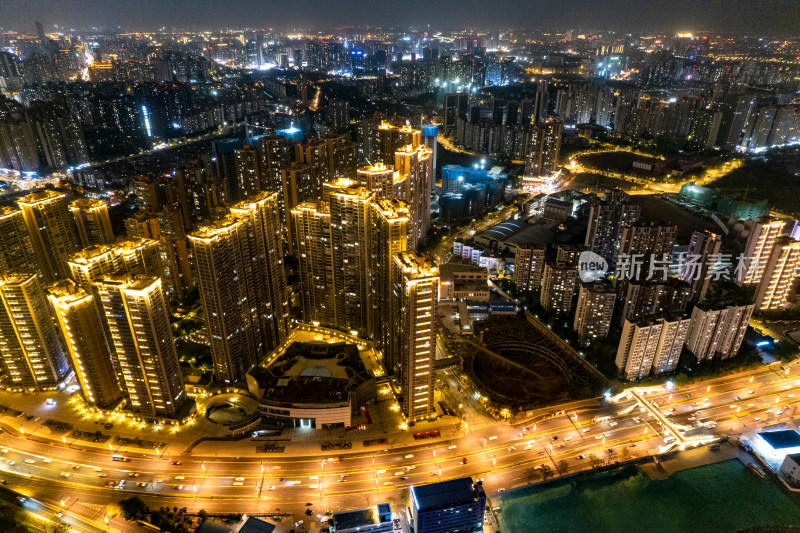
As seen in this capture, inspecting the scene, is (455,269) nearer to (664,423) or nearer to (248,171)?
(664,423)

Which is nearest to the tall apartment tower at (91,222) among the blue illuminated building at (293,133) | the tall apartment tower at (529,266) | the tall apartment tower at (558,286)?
the tall apartment tower at (529,266)

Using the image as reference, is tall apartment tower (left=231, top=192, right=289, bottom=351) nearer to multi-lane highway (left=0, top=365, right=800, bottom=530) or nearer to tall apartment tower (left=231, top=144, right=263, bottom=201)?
multi-lane highway (left=0, top=365, right=800, bottom=530)

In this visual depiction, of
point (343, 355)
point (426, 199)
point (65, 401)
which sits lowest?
point (65, 401)

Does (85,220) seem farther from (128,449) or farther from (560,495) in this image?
(560,495)

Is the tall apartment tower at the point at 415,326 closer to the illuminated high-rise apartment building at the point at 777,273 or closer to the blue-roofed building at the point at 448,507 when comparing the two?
the blue-roofed building at the point at 448,507

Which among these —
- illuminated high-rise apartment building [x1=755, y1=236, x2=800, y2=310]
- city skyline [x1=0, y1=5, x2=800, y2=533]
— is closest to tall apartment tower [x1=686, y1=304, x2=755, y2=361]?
city skyline [x1=0, y1=5, x2=800, y2=533]

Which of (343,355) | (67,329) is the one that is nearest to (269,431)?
(343,355)

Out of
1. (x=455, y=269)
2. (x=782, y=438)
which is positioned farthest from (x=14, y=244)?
(x=782, y=438)
